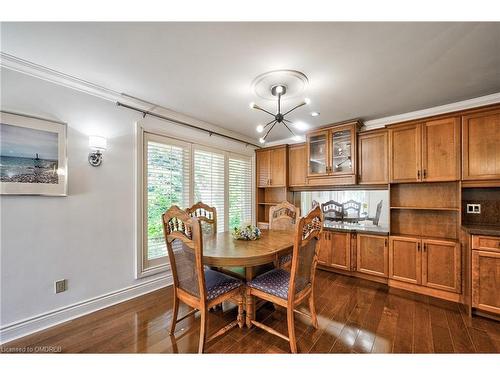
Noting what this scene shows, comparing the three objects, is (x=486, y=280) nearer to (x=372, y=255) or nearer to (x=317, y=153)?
(x=372, y=255)

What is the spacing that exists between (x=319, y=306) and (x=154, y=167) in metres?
2.70

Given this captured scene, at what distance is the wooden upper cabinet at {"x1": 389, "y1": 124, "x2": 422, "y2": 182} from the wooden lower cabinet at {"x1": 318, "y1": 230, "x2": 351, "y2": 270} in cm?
113

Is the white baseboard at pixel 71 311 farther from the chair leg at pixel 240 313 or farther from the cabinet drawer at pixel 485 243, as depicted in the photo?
the cabinet drawer at pixel 485 243

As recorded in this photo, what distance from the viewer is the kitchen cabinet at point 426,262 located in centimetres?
246

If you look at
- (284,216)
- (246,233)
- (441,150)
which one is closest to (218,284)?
(246,233)

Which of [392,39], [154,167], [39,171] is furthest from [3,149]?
[392,39]

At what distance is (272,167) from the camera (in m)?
4.29

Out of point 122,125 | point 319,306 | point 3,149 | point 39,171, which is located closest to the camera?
point 3,149

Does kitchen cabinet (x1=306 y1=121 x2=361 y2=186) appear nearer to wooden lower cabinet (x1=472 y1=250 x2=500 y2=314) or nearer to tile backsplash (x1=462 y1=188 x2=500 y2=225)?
tile backsplash (x1=462 y1=188 x2=500 y2=225)

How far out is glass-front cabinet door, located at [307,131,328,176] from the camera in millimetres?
3521

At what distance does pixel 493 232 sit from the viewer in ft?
6.64

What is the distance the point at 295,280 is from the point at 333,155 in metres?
2.45

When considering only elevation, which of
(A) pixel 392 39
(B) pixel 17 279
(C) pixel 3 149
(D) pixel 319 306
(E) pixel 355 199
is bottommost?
(D) pixel 319 306
